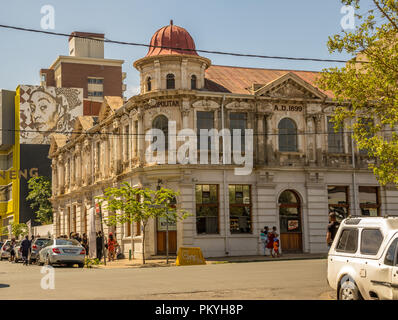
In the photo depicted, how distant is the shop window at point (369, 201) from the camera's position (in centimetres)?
3725

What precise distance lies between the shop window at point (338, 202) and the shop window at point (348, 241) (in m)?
25.7

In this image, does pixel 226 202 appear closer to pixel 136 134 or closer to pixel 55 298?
pixel 136 134

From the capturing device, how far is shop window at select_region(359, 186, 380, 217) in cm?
3725

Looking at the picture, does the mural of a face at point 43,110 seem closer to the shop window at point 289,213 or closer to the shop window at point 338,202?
the shop window at point 289,213

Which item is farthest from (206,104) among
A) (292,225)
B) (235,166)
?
(292,225)

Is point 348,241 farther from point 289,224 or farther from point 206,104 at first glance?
point 289,224

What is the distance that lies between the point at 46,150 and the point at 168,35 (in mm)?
44133

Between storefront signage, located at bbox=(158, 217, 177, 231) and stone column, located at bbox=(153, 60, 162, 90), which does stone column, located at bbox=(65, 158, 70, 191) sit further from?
stone column, located at bbox=(153, 60, 162, 90)

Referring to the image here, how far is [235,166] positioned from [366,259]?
24103 mm

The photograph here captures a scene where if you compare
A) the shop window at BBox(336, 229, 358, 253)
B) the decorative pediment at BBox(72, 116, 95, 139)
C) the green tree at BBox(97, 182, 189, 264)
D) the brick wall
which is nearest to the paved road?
the shop window at BBox(336, 229, 358, 253)

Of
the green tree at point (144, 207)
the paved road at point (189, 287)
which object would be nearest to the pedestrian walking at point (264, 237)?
the green tree at point (144, 207)

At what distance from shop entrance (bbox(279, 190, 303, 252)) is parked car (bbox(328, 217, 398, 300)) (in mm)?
24065
